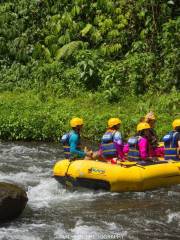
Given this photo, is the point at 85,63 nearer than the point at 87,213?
No

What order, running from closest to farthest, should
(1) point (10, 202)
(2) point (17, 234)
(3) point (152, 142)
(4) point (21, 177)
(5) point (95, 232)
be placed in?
(2) point (17, 234) → (5) point (95, 232) → (1) point (10, 202) → (3) point (152, 142) → (4) point (21, 177)

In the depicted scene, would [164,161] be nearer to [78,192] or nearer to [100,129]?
[78,192]

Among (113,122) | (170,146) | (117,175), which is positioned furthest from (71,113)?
(117,175)

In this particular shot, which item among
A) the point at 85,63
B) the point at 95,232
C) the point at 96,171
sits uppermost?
the point at 85,63

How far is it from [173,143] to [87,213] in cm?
256

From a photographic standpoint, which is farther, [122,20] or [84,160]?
[122,20]

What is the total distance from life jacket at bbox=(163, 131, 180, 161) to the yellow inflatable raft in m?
0.47

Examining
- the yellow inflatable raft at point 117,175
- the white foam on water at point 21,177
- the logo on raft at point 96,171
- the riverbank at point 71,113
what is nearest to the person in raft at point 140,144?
the yellow inflatable raft at point 117,175

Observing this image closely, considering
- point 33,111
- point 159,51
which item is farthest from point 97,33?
point 33,111

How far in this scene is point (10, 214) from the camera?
8.33m

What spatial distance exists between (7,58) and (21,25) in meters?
1.37

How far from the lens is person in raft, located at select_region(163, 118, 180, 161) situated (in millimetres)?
10570

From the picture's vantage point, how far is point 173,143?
10586mm

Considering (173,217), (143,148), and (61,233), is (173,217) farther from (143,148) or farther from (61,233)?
(143,148)
